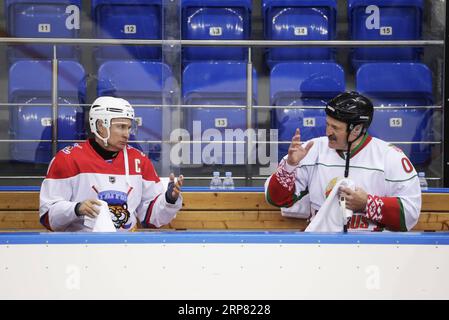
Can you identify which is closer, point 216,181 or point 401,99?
point 216,181

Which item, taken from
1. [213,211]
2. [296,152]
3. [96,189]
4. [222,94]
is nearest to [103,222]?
[96,189]

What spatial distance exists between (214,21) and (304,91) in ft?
2.14

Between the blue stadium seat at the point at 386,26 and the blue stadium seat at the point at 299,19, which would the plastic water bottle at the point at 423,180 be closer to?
the blue stadium seat at the point at 386,26

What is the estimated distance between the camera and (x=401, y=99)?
365cm

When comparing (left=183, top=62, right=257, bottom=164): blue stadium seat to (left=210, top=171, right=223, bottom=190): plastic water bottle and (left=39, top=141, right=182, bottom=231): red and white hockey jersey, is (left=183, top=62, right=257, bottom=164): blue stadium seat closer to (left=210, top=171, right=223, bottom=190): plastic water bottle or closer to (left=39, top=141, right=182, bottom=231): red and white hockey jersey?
(left=210, top=171, right=223, bottom=190): plastic water bottle

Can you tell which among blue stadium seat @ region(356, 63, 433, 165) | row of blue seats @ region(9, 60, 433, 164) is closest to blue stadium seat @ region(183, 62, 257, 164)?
row of blue seats @ region(9, 60, 433, 164)

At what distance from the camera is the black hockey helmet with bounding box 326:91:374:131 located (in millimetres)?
2438

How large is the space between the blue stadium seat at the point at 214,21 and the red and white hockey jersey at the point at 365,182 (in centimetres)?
132

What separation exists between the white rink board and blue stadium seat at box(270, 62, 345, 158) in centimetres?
180

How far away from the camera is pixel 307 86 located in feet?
12.1

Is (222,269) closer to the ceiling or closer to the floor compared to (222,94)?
closer to the floor

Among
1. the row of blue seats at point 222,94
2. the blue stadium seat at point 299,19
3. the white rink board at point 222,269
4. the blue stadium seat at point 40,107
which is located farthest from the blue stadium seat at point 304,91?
the white rink board at point 222,269

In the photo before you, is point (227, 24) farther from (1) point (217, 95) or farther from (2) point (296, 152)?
(2) point (296, 152)
